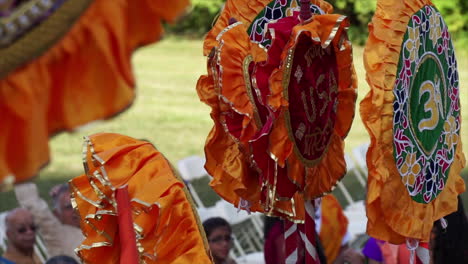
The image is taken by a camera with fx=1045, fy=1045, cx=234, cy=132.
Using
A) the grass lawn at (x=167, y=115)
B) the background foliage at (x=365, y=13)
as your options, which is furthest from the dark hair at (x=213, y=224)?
the background foliage at (x=365, y=13)

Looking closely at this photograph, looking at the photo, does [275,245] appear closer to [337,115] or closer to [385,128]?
[337,115]

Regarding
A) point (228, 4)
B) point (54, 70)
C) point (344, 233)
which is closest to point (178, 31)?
point (344, 233)

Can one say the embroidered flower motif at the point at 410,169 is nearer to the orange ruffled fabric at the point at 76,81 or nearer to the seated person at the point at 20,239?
the orange ruffled fabric at the point at 76,81

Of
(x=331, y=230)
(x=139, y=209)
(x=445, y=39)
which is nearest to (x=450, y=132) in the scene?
(x=445, y=39)

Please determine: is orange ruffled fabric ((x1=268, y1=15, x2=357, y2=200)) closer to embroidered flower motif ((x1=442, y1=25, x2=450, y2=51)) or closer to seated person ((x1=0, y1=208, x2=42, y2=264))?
embroidered flower motif ((x1=442, y1=25, x2=450, y2=51))

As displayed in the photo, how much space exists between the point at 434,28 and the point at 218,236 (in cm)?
210

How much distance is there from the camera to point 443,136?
4.41 m

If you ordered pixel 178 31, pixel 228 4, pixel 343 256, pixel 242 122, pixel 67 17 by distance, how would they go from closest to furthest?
1. pixel 67 17
2. pixel 242 122
3. pixel 228 4
4. pixel 343 256
5. pixel 178 31

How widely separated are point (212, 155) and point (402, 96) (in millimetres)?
860

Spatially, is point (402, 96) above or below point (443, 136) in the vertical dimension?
above

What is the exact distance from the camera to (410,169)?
4078 mm

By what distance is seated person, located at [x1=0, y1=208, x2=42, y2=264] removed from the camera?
5.94 m

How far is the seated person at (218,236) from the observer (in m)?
5.86

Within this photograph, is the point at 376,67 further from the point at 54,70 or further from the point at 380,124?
the point at 54,70
